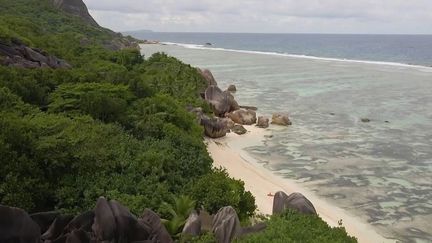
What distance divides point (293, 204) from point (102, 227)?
5.01 metres

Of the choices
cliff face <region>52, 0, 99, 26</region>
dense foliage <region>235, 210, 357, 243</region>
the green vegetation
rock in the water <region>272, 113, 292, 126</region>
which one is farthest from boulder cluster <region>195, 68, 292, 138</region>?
cliff face <region>52, 0, 99, 26</region>

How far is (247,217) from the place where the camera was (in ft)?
39.1

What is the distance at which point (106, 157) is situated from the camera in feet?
39.2

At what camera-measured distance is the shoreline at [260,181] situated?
12.7m

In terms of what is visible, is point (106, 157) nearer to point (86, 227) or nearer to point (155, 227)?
point (86, 227)

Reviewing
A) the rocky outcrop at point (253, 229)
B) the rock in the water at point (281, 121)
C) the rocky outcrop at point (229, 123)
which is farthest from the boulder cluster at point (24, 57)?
the rocky outcrop at point (253, 229)

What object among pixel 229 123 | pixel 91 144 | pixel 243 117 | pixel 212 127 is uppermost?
pixel 91 144

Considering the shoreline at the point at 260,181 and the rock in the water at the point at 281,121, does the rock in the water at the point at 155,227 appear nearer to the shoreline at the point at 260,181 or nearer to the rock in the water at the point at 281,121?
the shoreline at the point at 260,181

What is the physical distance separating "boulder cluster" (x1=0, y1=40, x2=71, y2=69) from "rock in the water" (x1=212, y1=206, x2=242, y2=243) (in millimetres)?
12884

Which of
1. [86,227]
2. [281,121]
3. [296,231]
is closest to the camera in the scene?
[86,227]

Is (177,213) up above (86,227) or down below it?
below

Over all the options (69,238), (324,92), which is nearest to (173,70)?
(324,92)

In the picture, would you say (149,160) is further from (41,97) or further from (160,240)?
(41,97)

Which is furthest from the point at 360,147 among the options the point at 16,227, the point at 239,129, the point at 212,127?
the point at 16,227
